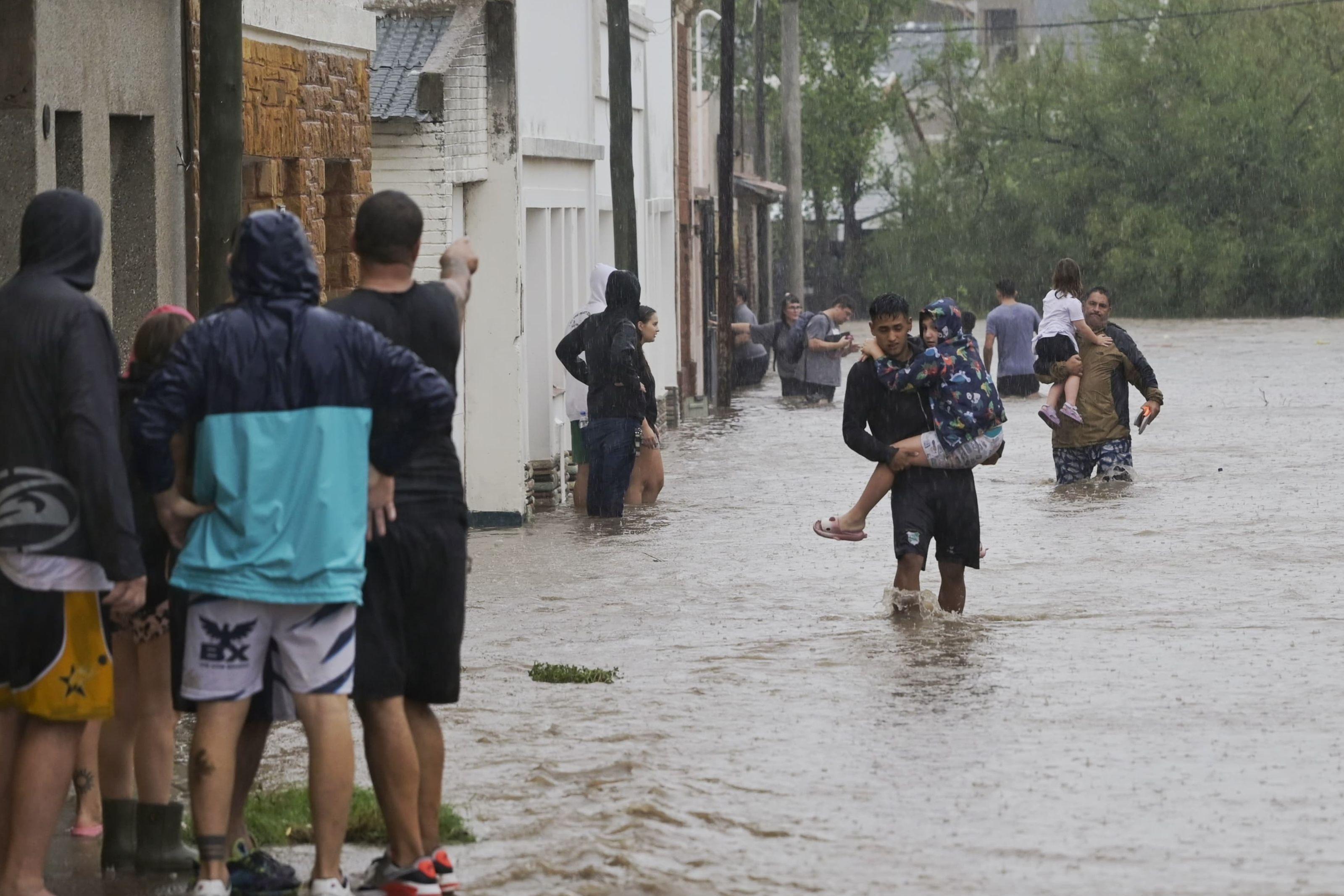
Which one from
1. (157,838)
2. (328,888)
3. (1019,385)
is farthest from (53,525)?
(1019,385)

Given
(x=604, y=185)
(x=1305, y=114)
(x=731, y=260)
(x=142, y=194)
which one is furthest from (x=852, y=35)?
(x=142, y=194)

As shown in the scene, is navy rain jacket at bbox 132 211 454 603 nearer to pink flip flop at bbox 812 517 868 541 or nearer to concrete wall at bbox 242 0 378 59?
pink flip flop at bbox 812 517 868 541

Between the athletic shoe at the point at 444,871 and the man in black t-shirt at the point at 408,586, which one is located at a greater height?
the man in black t-shirt at the point at 408,586

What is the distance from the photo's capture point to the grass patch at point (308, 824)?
6.53 m

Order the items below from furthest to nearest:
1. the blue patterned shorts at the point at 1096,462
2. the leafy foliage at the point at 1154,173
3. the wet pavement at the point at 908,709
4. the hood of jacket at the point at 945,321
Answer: the leafy foliage at the point at 1154,173 → the blue patterned shorts at the point at 1096,462 → the hood of jacket at the point at 945,321 → the wet pavement at the point at 908,709

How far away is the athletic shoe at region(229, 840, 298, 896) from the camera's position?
19.1 ft

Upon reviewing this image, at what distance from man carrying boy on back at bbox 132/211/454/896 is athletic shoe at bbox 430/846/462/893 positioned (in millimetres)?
300

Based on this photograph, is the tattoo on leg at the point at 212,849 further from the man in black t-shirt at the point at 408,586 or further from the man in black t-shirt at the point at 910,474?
the man in black t-shirt at the point at 910,474

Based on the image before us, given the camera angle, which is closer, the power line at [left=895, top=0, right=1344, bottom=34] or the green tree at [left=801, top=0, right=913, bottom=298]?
the power line at [left=895, top=0, right=1344, bottom=34]

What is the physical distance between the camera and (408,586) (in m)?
5.88

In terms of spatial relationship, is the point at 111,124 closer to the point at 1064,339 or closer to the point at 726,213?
the point at 1064,339

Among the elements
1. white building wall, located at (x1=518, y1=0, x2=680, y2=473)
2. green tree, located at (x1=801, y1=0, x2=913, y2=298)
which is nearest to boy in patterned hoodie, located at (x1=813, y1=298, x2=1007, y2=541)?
white building wall, located at (x1=518, y1=0, x2=680, y2=473)

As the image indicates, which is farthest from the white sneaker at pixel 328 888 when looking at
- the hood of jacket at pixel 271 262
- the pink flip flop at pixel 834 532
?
the pink flip flop at pixel 834 532

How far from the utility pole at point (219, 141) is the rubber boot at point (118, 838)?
283 cm
